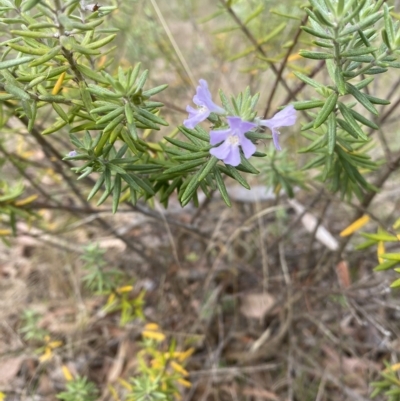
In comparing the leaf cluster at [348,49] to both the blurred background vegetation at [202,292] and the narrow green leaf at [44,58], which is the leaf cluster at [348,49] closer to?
the narrow green leaf at [44,58]

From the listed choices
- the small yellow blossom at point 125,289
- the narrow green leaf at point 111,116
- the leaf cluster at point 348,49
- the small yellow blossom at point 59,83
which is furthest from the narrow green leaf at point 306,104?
the small yellow blossom at point 125,289

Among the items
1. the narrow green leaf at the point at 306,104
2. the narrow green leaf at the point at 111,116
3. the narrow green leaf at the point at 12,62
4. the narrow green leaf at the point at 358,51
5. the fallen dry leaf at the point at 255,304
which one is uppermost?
the narrow green leaf at the point at 12,62

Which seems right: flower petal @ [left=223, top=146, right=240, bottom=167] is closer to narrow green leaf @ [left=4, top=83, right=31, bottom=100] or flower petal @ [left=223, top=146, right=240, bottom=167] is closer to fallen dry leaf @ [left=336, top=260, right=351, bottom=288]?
narrow green leaf @ [left=4, top=83, right=31, bottom=100]

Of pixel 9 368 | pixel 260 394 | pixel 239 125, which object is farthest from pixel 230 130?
pixel 9 368

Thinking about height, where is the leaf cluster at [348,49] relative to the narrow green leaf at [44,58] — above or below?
below

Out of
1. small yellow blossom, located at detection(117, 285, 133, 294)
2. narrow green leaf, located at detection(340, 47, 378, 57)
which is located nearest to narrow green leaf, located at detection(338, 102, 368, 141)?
narrow green leaf, located at detection(340, 47, 378, 57)

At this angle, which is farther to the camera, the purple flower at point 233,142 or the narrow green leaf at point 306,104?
the narrow green leaf at point 306,104

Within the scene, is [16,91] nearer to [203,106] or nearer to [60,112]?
[60,112]

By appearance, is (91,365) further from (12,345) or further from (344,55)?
(344,55)
